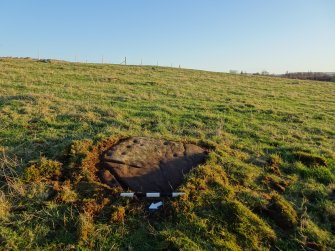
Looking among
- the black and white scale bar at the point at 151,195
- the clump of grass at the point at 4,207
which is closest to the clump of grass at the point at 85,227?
the black and white scale bar at the point at 151,195

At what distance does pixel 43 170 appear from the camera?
6.86m

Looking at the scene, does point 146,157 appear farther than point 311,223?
Yes

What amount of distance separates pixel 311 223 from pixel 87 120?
6633mm

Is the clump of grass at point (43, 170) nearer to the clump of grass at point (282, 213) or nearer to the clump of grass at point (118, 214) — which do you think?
the clump of grass at point (118, 214)

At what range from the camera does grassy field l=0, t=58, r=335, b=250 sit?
5.61 meters

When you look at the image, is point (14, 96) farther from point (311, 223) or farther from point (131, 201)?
point (311, 223)

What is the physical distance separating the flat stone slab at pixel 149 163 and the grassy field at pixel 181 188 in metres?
0.30

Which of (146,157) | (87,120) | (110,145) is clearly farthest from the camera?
(87,120)

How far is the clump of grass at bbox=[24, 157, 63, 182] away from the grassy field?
20mm

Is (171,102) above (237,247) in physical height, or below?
above

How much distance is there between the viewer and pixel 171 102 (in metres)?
14.7

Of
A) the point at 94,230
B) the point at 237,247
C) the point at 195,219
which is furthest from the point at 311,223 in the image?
the point at 94,230

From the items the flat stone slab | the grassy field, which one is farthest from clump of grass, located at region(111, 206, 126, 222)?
the flat stone slab

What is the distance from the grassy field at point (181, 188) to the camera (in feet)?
18.4
